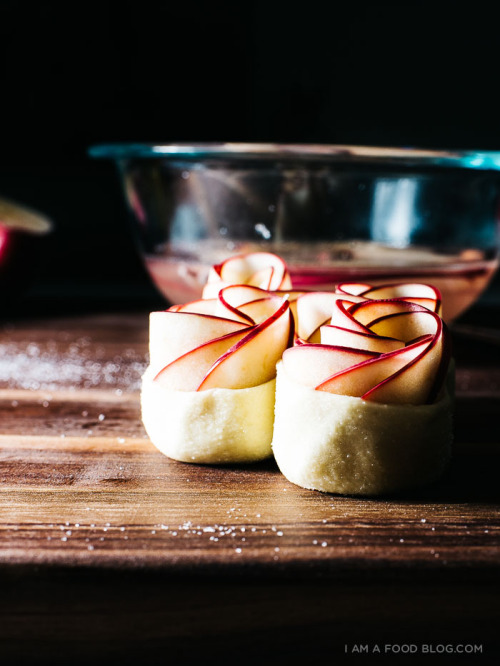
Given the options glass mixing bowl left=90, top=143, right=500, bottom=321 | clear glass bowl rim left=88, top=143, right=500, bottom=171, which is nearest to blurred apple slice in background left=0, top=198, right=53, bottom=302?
glass mixing bowl left=90, top=143, right=500, bottom=321

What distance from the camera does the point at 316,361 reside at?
406 mm

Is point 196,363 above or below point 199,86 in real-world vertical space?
below

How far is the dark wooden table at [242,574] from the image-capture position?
0.33 meters

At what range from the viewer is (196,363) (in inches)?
17.4

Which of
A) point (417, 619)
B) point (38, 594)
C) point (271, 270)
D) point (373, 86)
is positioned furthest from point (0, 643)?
point (373, 86)

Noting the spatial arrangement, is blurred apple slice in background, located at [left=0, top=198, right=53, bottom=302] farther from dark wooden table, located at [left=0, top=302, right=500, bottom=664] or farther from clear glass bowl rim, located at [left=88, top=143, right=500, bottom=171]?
dark wooden table, located at [left=0, top=302, right=500, bottom=664]

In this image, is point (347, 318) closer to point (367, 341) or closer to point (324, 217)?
point (367, 341)

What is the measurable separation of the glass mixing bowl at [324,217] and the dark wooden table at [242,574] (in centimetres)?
35

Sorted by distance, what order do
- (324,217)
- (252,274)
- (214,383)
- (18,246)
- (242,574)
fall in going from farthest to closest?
(18,246) → (324,217) → (252,274) → (214,383) → (242,574)

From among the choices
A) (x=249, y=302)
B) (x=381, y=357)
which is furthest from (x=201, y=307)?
(x=381, y=357)

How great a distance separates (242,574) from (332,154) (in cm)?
42

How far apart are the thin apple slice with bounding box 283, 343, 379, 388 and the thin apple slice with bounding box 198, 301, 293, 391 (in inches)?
1.0

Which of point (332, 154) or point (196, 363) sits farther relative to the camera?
point (332, 154)

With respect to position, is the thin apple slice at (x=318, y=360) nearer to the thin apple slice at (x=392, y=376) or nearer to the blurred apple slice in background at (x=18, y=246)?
the thin apple slice at (x=392, y=376)
